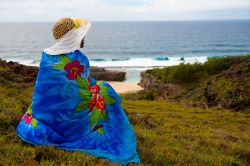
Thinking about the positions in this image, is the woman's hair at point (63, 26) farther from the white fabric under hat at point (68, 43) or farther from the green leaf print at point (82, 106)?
the green leaf print at point (82, 106)

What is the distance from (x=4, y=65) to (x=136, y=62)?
51486 mm

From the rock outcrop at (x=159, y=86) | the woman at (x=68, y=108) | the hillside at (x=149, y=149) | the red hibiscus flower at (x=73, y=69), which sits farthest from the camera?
the rock outcrop at (x=159, y=86)

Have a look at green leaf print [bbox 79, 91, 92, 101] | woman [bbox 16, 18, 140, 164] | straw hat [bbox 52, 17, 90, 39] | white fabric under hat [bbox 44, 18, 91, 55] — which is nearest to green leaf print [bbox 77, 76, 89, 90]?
woman [bbox 16, 18, 140, 164]

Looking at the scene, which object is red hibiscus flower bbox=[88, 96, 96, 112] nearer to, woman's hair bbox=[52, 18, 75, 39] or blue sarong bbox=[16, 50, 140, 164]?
blue sarong bbox=[16, 50, 140, 164]

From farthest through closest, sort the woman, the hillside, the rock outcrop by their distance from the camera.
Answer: the rock outcrop
the woman
the hillside

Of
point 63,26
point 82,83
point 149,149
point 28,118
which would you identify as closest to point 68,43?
point 63,26

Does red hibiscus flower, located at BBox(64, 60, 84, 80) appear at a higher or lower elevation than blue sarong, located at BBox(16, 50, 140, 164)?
higher

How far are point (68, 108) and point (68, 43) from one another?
1054mm

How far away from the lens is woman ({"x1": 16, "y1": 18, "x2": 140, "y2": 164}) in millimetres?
6543

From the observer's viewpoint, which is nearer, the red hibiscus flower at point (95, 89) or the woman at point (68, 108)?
the woman at point (68, 108)

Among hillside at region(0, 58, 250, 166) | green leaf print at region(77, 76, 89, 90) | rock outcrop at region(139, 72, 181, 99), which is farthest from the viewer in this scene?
rock outcrop at region(139, 72, 181, 99)

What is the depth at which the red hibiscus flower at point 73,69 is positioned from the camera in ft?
21.8

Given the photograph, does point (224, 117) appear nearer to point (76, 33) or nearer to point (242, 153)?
point (242, 153)

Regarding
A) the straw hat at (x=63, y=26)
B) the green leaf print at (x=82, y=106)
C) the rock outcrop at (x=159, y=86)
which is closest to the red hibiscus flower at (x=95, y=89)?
the green leaf print at (x=82, y=106)
